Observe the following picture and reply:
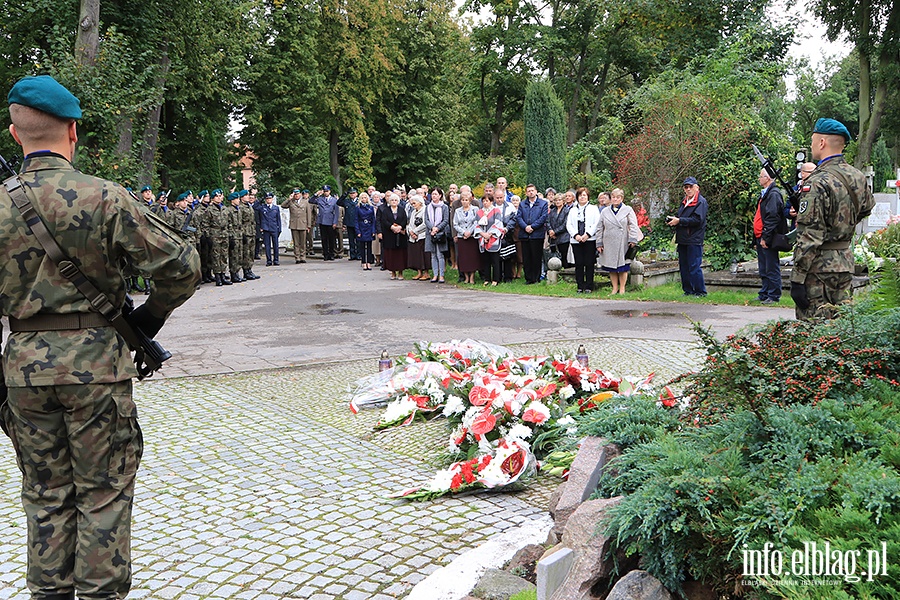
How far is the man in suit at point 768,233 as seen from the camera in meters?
12.7

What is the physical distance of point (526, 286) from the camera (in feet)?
55.0

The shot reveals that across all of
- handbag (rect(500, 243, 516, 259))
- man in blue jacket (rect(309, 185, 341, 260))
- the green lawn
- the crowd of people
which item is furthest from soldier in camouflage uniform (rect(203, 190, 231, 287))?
handbag (rect(500, 243, 516, 259))

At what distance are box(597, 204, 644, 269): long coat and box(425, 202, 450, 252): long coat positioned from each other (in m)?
4.15

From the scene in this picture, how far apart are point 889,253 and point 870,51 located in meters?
30.8

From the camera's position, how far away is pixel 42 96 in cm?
322

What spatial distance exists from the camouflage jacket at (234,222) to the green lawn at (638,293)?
229 inches

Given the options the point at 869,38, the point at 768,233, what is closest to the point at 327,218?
the point at 768,233

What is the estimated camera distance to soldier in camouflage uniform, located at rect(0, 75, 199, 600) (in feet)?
10.5

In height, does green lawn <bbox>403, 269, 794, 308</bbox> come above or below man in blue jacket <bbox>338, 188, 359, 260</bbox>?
below

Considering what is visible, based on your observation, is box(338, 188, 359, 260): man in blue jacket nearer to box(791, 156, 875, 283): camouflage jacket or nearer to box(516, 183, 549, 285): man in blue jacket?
box(516, 183, 549, 285): man in blue jacket

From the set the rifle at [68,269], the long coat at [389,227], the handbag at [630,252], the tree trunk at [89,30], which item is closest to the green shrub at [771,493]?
the rifle at [68,269]

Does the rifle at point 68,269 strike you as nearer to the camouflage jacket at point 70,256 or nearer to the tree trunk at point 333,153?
the camouflage jacket at point 70,256

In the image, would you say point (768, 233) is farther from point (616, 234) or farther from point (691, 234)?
point (616, 234)

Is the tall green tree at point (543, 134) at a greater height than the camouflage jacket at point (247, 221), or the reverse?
the tall green tree at point (543, 134)
